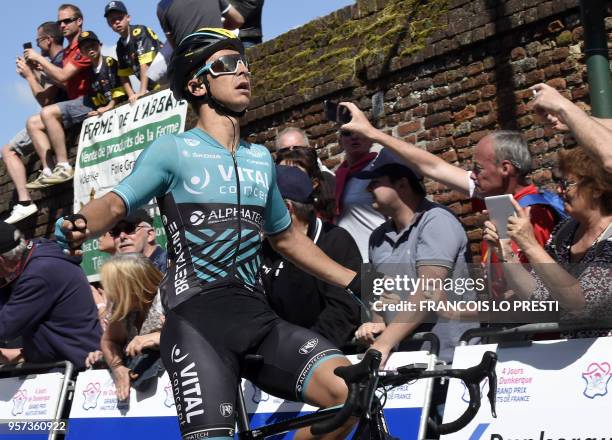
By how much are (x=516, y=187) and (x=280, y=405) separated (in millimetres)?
1878

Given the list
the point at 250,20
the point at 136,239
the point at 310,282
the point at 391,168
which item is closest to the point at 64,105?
the point at 250,20

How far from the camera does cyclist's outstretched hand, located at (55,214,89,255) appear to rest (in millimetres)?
3955

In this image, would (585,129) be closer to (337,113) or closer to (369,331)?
(369,331)

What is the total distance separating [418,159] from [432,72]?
106 inches

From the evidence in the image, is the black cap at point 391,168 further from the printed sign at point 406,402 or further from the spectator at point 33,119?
the spectator at point 33,119

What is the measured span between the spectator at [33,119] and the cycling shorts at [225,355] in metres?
9.36

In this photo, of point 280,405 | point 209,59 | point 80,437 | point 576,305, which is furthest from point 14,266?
point 576,305

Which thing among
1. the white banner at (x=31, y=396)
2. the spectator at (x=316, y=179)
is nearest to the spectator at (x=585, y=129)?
the spectator at (x=316, y=179)

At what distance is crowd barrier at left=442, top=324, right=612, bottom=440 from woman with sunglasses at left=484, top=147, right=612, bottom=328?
0.16 m

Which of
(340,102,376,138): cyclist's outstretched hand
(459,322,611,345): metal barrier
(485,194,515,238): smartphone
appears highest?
(340,102,376,138): cyclist's outstretched hand

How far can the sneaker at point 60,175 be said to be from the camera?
43.2 feet

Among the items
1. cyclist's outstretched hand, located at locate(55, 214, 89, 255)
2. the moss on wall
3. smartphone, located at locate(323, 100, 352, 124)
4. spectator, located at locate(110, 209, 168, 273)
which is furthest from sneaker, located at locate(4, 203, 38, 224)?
cyclist's outstretched hand, located at locate(55, 214, 89, 255)

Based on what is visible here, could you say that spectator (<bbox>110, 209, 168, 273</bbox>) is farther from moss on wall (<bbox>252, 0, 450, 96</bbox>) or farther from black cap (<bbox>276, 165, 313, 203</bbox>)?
moss on wall (<bbox>252, 0, 450, 96</bbox>)

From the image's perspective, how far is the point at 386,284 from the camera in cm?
625
